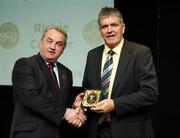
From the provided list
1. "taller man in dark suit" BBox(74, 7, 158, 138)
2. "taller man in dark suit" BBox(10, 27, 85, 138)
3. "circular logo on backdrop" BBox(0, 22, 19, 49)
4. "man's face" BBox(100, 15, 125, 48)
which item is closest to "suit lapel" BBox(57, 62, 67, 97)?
"taller man in dark suit" BBox(10, 27, 85, 138)

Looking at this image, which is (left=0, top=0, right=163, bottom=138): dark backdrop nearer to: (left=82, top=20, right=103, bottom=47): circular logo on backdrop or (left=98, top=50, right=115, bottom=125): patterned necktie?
(left=82, top=20, right=103, bottom=47): circular logo on backdrop

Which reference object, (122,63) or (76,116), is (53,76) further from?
(122,63)

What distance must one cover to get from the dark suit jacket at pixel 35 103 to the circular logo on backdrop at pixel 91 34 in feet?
4.41

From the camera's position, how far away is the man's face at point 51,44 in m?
2.59

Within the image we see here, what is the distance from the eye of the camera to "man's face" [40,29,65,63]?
8.48 ft

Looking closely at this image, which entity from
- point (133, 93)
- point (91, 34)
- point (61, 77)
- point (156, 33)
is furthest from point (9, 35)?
point (133, 93)

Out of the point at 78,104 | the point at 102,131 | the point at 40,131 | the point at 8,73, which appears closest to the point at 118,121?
the point at 102,131

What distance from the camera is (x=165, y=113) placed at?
366 centimetres

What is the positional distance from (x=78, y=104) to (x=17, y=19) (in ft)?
5.80

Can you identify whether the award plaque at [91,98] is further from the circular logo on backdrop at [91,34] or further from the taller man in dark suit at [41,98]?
the circular logo on backdrop at [91,34]

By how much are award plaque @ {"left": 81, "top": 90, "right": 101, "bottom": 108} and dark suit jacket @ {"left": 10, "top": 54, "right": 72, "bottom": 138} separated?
0.64 feet

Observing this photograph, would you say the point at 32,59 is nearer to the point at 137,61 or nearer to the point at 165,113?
the point at 137,61

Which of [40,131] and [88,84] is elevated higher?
[88,84]

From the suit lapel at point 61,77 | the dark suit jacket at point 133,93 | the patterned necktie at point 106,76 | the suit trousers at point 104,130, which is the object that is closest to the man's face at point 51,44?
the suit lapel at point 61,77
